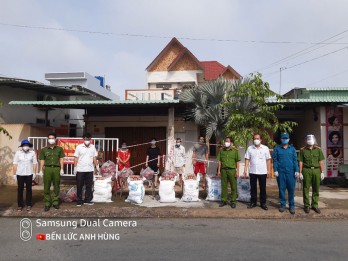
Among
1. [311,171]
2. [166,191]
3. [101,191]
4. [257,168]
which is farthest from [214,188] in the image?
[101,191]

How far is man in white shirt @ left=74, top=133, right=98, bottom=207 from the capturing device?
8094mm

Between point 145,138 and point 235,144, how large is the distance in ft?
18.5

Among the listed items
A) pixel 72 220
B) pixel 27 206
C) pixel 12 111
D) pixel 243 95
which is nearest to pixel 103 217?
pixel 72 220

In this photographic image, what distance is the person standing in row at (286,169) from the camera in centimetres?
750

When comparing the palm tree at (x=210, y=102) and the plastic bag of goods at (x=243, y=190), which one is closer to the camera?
the plastic bag of goods at (x=243, y=190)

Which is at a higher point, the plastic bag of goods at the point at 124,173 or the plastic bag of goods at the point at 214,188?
the plastic bag of goods at the point at 124,173

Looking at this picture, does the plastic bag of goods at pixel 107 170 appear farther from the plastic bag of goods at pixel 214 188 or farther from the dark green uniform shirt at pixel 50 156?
the plastic bag of goods at pixel 214 188

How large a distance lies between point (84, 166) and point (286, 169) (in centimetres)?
470

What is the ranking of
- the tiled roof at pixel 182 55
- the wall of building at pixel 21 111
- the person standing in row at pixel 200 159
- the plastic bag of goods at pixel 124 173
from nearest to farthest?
1. the plastic bag of goods at pixel 124 173
2. the person standing in row at pixel 200 159
3. the wall of building at pixel 21 111
4. the tiled roof at pixel 182 55

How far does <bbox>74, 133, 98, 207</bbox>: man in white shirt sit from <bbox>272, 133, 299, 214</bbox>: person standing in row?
4374 mm

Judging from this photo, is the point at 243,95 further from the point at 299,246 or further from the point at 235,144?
the point at 299,246

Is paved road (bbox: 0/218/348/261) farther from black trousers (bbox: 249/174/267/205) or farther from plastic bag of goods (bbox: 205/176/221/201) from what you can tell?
plastic bag of goods (bbox: 205/176/221/201)

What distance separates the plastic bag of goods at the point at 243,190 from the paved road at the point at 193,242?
61.7 inches

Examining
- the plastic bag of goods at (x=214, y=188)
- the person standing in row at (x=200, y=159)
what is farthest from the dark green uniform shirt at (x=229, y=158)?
the person standing in row at (x=200, y=159)
